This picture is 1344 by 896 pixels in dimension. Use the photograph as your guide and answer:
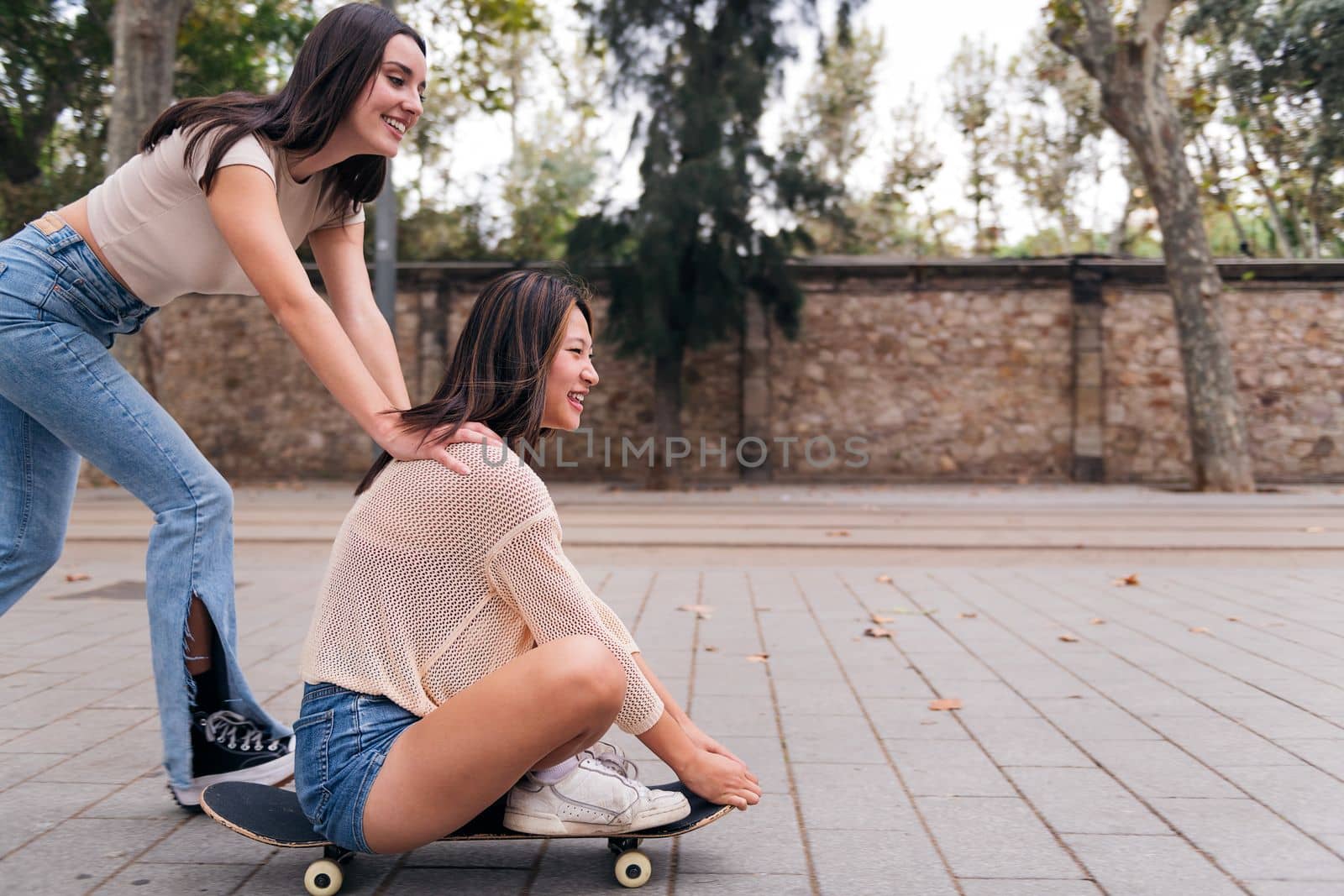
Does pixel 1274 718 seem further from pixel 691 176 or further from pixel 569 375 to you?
pixel 691 176

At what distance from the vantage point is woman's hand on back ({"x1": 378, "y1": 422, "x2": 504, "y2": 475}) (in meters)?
2.18

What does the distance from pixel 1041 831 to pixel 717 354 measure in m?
15.4

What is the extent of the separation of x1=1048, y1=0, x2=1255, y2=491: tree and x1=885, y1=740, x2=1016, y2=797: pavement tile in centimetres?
1326

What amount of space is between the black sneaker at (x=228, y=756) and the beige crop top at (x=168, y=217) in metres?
1.02

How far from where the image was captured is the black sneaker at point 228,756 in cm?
279

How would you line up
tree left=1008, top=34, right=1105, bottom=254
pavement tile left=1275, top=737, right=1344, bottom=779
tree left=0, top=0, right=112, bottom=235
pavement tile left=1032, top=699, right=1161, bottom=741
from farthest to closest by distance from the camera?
tree left=1008, top=34, right=1105, bottom=254 < tree left=0, top=0, right=112, bottom=235 < pavement tile left=1032, top=699, right=1161, bottom=741 < pavement tile left=1275, top=737, right=1344, bottom=779

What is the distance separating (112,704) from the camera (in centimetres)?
391

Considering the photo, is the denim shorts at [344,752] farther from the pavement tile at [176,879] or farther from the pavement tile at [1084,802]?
the pavement tile at [1084,802]

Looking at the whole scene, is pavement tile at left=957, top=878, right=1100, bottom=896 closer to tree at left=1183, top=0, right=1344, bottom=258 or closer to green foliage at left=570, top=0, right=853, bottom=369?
green foliage at left=570, top=0, right=853, bottom=369

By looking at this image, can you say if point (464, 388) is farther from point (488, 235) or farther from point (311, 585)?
point (488, 235)

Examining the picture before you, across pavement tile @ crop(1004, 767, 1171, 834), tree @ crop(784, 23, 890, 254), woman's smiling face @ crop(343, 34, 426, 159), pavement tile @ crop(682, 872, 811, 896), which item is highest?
tree @ crop(784, 23, 890, 254)

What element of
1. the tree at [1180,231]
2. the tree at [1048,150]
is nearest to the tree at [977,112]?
the tree at [1048,150]

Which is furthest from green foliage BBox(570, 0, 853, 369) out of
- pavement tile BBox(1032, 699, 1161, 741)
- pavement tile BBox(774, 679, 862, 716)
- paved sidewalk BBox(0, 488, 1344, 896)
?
pavement tile BBox(1032, 699, 1161, 741)

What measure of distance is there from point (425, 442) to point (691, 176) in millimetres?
12647
